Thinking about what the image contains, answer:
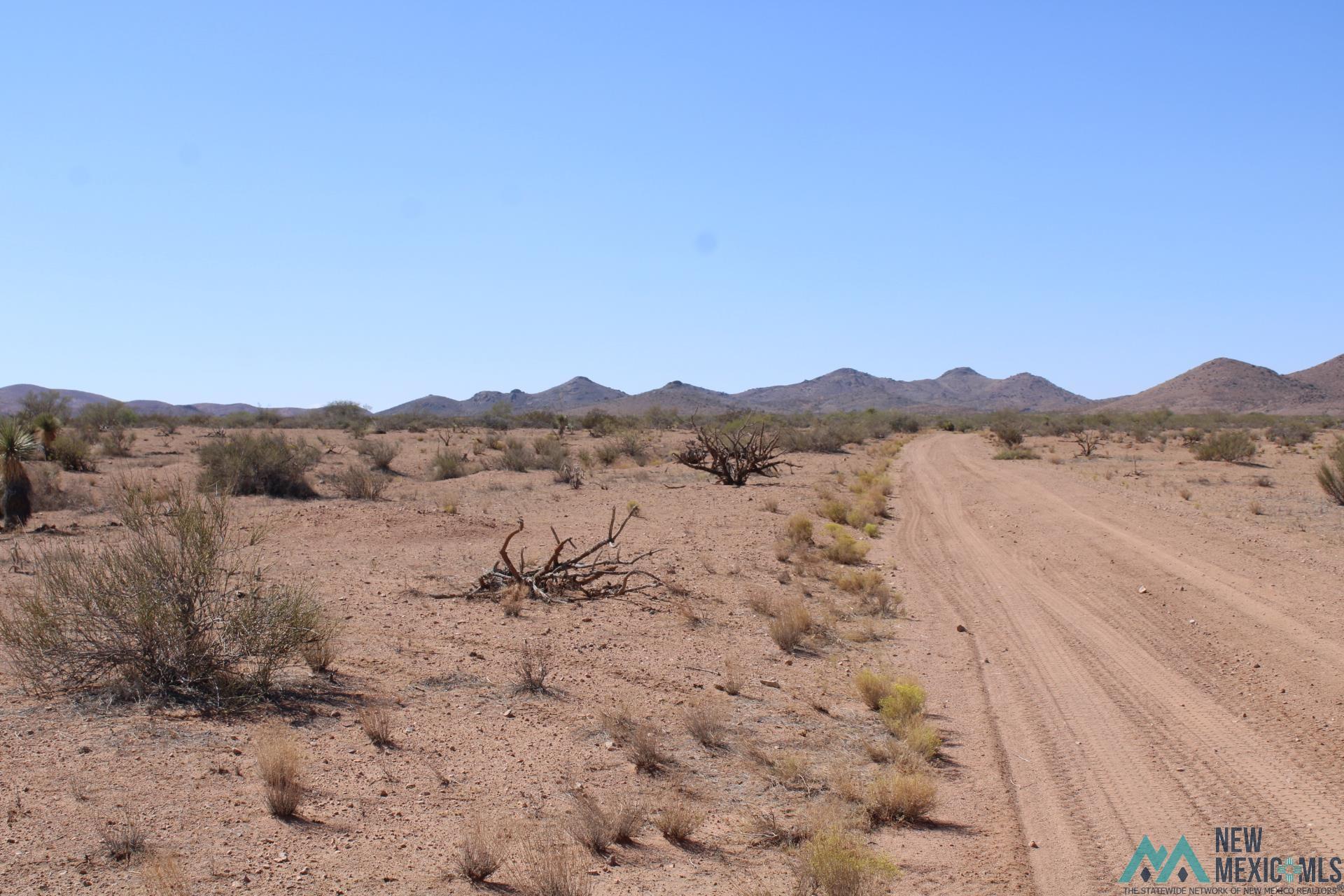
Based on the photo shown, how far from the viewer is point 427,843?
5.95 metres

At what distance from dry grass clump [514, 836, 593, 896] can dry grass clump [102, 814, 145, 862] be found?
2.30 meters

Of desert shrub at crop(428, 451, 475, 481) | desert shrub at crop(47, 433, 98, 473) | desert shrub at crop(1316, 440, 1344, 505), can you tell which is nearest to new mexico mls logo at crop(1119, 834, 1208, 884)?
desert shrub at crop(1316, 440, 1344, 505)

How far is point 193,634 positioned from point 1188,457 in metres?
51.7

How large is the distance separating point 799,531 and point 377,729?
1414 centimetres

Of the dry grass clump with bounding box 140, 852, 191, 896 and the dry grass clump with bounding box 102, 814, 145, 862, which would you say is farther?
the dry grass clump with bounding box 102, 814, 145, 862

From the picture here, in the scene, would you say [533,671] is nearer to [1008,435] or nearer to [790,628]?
[790,628]

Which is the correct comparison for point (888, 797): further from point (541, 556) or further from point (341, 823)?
point (541, 556)

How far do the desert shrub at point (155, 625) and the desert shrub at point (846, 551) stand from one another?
12062 millimetres

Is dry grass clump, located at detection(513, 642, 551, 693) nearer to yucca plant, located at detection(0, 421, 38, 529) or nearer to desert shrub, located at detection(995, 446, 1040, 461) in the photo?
yucca plant, located at detection(0, 421, 38, 529)

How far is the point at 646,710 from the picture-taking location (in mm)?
9086

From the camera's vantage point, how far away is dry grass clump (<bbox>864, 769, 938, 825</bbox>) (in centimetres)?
674

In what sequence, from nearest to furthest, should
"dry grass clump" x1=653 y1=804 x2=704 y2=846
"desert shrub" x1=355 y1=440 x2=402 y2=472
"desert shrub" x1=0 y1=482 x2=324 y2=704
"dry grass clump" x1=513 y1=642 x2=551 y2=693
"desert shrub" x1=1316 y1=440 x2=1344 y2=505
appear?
1. "dry grass clump" x1=653 y1=804 x2=704 y2=846
2. "desert shrub" x1=0 y1=482 x2=324 y2=704
3. "dry grass clump" x1=513 y1=642 x2=551 y2=693
4. "desert shrub" x1=1316 y1=440 x2=1344 y2=505
5. "desert shrub" x1=355 y1=440 x2=402 y2=472

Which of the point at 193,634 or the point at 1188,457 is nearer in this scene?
the point at 193,634

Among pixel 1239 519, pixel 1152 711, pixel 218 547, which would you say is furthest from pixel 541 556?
pixel 1239 519
